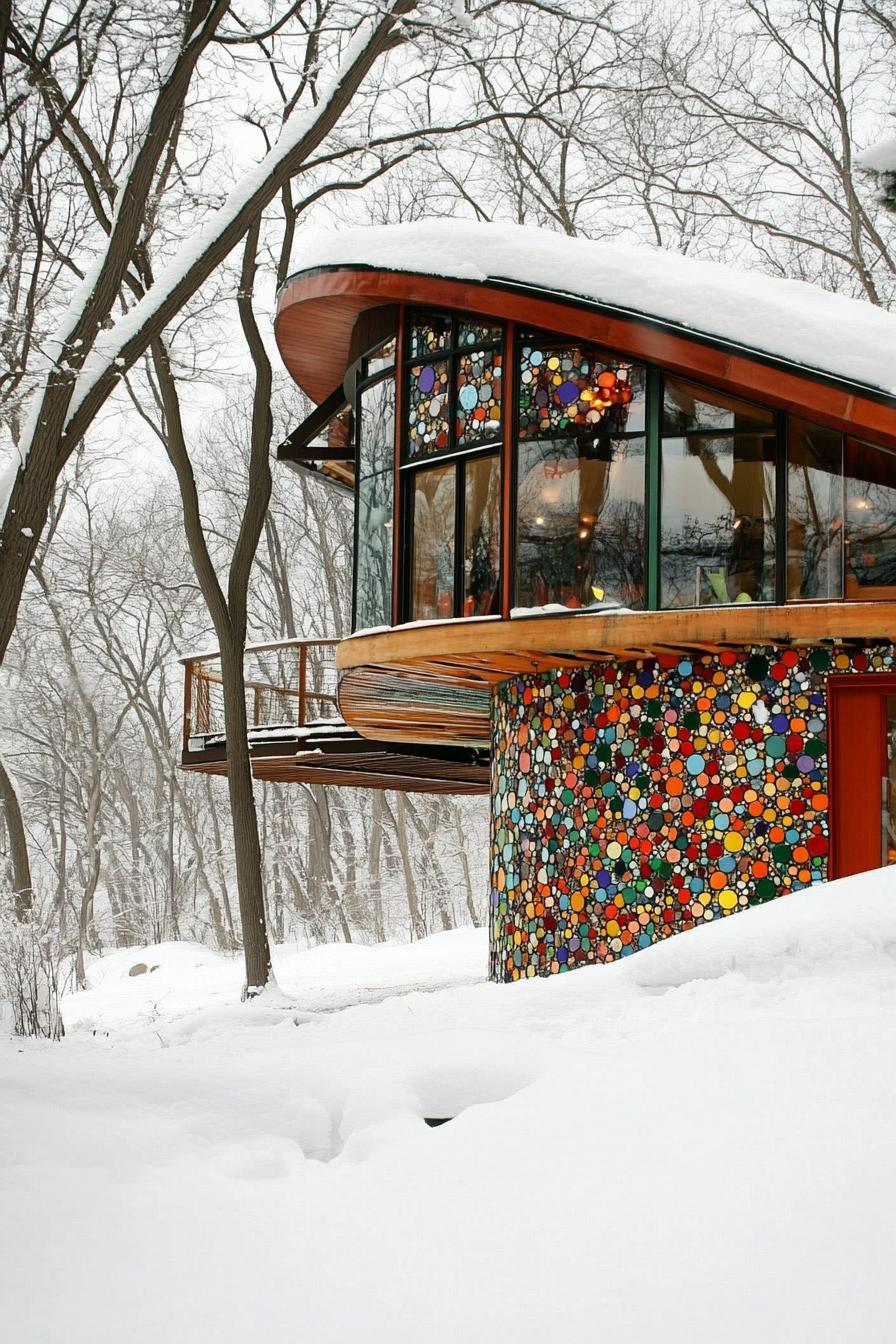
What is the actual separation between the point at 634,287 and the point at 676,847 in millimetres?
4523

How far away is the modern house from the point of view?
9.67m

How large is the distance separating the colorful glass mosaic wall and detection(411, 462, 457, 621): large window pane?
1.23 m

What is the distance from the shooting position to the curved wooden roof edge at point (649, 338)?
31.0 feet

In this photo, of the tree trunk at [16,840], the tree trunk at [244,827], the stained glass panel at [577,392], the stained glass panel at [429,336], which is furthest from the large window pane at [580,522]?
the tree trunk at [16,840]

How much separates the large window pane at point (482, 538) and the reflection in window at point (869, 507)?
2813mm

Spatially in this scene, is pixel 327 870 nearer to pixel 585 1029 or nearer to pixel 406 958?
pixel 406 958

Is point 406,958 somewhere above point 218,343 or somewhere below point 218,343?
below

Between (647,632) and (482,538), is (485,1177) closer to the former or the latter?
(647,632)

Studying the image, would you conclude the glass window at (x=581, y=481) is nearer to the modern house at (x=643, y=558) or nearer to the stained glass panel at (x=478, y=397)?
the modern house at (x=643, y=558)

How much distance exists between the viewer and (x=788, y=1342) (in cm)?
264

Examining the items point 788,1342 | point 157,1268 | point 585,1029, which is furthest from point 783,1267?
point 585,1029

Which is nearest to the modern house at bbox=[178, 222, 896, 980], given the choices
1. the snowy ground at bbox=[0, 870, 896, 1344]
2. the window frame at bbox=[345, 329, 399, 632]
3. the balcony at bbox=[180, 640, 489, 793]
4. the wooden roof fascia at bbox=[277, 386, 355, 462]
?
the window frame at bbox=[345, 329, 399, 632]

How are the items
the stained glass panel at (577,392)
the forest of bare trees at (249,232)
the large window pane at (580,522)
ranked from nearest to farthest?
the forest of bare trees at (249,232) → the large window pane at (580,522) → the stained glass panel at (577,392)

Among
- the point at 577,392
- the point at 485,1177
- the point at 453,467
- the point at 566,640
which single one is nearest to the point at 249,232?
the point at 453,467
